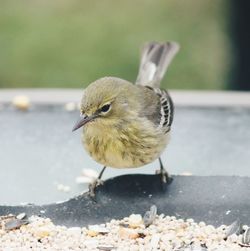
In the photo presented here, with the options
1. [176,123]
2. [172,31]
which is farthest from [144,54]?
[172,31]

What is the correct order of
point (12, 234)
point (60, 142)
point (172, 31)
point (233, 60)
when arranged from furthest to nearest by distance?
point (172, 31) < point (233, 60) < point (60, 142) < point (12, 234)

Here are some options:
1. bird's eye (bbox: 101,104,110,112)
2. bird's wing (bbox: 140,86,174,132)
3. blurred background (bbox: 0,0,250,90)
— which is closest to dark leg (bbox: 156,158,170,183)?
bird's wing (bbox: 140,86,174,132)

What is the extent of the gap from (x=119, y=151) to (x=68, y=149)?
622 mm

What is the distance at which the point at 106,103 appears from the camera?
192 inches

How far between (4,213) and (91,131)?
622mm

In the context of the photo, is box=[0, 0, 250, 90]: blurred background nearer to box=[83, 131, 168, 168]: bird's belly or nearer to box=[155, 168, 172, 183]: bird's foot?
box=[155, 168, 172, 183]: bird's foot

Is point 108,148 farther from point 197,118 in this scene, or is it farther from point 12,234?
point 197,118

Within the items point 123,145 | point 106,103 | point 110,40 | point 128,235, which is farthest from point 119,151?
point 110,40

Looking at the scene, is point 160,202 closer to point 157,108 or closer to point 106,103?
point 106,103

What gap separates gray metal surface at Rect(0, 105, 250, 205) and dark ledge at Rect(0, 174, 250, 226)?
8.3 inches

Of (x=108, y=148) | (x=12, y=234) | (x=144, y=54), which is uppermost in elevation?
Result: (x=144, y=54)

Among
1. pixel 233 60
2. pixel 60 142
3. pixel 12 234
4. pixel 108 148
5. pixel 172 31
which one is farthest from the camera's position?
pixel 172 31

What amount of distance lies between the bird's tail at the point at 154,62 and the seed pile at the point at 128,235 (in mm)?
1471

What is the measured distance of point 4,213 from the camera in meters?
4.68
